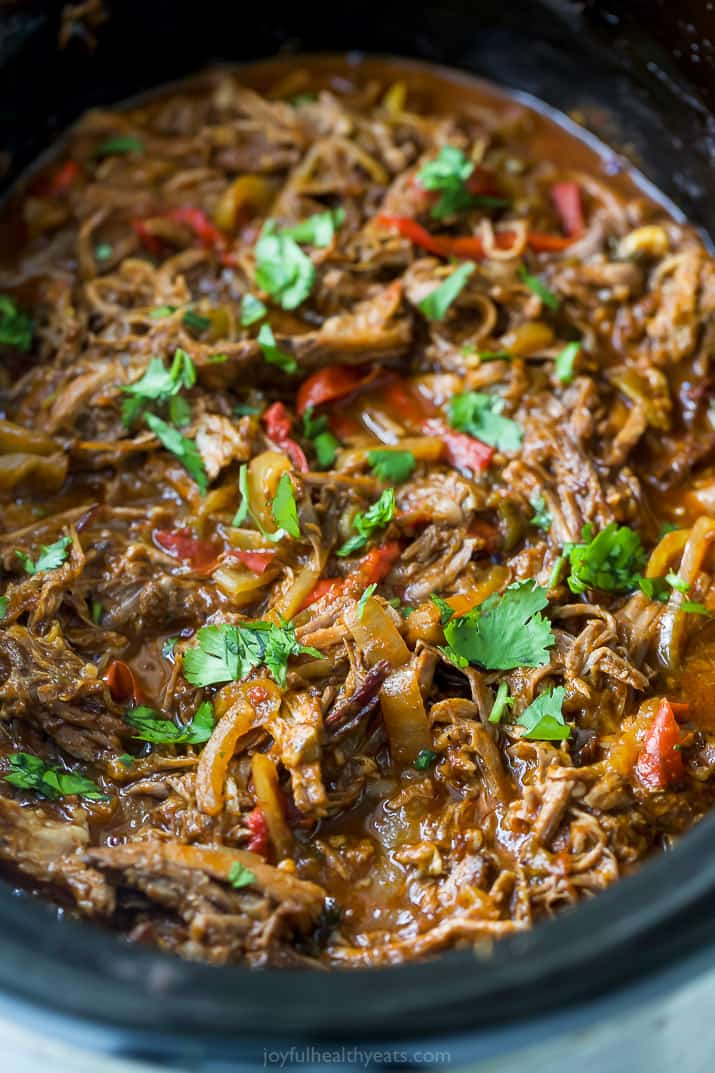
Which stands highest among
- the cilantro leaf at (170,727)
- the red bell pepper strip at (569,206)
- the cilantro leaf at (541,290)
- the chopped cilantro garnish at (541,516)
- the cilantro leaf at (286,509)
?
the red bell pepper strip at (569,206)

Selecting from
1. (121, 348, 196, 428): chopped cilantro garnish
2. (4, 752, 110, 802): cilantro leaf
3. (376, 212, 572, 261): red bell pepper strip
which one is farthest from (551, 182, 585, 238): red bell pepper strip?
(4, 752, 110, 802): cilantro leaf

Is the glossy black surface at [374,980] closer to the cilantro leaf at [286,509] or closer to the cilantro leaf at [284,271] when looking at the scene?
the cilantro leaf at [286,509]

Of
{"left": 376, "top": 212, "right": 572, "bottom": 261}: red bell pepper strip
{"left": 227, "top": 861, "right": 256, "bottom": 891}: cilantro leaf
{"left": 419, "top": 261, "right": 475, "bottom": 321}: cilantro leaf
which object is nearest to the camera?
{"left": 227, "top": 861, "right": 256, "bottom": 891}: cilantro leaf

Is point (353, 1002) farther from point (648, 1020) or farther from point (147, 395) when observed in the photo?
point (147, 395)

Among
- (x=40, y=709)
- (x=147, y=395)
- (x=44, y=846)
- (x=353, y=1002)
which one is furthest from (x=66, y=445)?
(x=353, y=1002)

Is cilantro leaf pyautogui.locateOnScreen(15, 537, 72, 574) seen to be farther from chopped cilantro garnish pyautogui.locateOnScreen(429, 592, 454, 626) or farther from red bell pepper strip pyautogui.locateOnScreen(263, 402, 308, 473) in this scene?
chopped cilantro garnish pyautogui.locateOnScreen(429, 592, 454, 626)

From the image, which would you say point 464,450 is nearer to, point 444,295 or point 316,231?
point 444,295

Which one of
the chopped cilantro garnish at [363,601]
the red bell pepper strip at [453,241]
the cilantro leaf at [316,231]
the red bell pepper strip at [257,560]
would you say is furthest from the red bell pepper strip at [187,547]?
the red bell pepper strip at [453,241]
